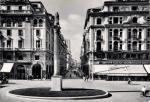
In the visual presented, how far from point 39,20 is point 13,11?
7.17m

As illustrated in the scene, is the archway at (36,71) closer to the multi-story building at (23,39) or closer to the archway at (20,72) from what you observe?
the multi-story building at (23,39)

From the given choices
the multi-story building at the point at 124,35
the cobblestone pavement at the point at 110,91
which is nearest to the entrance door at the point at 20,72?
the cobblestone pavement at the point at 110,91

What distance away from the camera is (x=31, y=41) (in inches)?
2813

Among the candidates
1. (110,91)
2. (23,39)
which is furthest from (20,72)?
(110,91)

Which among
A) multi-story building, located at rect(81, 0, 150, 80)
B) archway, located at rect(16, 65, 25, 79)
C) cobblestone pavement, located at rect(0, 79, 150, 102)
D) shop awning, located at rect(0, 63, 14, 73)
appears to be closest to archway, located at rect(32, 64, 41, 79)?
archway, located at rect(16, 65, 25, 79)

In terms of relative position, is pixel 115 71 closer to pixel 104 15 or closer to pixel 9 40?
pixel 104 15

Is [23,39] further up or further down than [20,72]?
further up

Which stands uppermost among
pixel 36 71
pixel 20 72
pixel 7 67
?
pixel 7 67

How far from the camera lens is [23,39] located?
2810 inches

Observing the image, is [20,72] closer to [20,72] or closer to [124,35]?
[20,72]

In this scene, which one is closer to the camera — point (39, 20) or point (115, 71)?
point (115, 71)

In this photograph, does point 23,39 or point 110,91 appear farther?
point 23,39

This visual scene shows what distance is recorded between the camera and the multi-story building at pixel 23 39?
7100cm

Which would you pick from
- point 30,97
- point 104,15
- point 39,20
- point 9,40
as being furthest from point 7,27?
point 30,97
